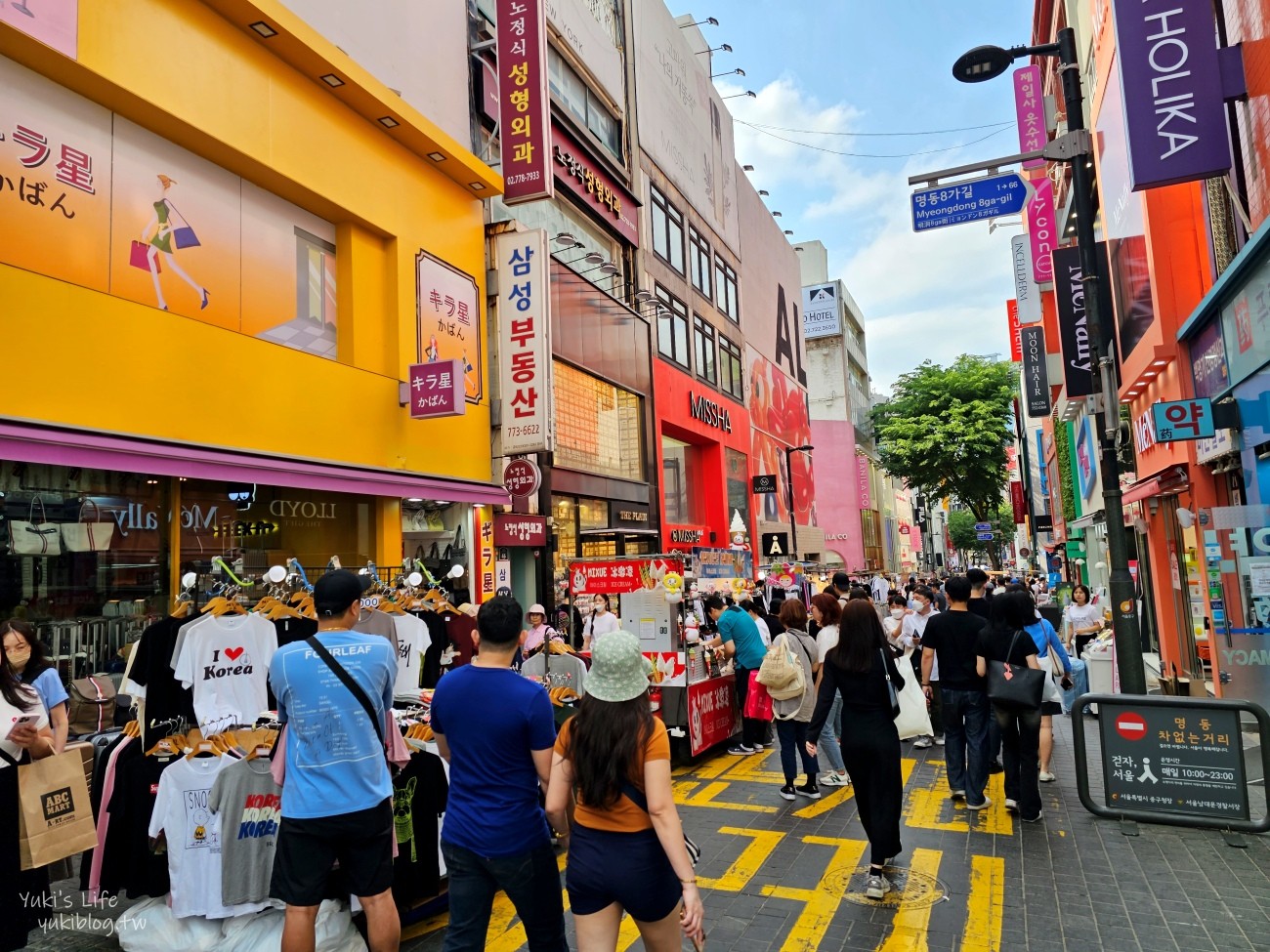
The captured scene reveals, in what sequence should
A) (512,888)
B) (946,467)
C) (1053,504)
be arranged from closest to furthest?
1. (512,888)
2. (946,467)
3. (1053,504)

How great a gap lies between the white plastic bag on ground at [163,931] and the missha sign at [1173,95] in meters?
10.6

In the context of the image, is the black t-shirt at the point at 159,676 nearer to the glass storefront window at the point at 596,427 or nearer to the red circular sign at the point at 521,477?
the red circular sign at the point at 521,477

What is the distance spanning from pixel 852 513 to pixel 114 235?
4359cm

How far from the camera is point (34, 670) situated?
5.54m

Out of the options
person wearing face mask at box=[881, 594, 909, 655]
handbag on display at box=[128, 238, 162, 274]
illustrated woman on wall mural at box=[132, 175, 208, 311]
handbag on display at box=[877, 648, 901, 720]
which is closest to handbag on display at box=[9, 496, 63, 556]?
illustrated woman on wall mural at box=[132, 175, 208, 311]

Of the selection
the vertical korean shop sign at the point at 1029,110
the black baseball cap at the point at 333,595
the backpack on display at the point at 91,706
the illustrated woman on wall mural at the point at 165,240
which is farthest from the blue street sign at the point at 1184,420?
the vertical korean shop sign at the point at 1029,110

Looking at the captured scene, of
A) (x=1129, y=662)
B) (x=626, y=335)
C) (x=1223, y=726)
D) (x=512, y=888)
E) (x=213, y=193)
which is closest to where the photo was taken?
(x=512, y=888)

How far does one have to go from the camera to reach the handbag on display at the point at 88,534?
26.6 ft

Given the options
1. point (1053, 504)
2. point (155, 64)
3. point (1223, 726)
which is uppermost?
point (155, 64)

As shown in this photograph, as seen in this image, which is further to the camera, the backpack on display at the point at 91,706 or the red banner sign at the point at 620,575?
the red banner sign at the point at 620,575

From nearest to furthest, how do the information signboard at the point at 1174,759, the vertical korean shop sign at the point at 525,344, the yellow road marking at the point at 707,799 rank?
the information signboard at the point at 1174,759 < the yellow road marking at the point at 707,799 < the vertical korean shop sign at the point at 525,344

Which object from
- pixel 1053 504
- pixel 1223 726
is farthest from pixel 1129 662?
pixel 1053 504

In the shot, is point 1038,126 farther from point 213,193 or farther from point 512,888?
point 512,888

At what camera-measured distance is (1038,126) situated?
23.3 m
